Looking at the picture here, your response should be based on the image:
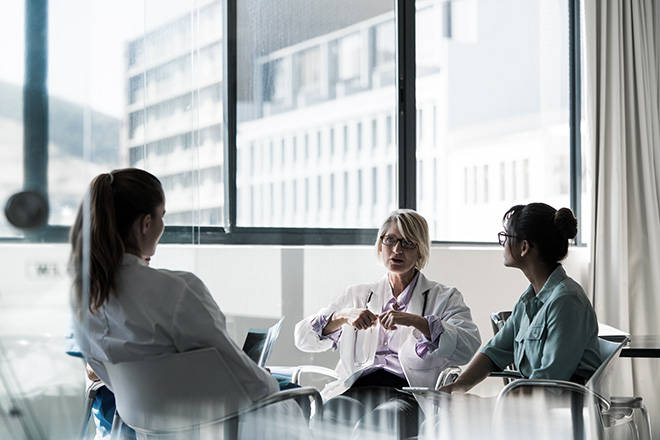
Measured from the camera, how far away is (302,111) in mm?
3029

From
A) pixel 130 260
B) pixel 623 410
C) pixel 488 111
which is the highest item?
pixel 488 111

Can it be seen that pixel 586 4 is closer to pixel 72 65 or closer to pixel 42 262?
pixel 72 65

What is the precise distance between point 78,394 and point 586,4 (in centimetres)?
326

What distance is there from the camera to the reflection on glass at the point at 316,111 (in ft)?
9.51

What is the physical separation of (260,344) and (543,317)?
846 millimetres

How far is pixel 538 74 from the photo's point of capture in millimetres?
3898

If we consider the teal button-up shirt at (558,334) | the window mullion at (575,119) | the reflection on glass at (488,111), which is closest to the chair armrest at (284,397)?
the teal button-up shirt at (558,334)

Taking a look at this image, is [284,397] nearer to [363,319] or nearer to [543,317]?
[363,319]

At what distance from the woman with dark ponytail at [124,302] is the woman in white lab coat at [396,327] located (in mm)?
801

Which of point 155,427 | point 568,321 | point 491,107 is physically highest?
point 491,107

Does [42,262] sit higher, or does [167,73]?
[167,73]

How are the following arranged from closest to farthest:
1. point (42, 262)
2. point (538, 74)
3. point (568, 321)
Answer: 1. point (42, 262)
2. point (568, 321)
3. point (538, 74)

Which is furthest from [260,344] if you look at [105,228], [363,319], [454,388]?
[105,228]

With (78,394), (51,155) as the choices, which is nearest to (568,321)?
(78,394)
